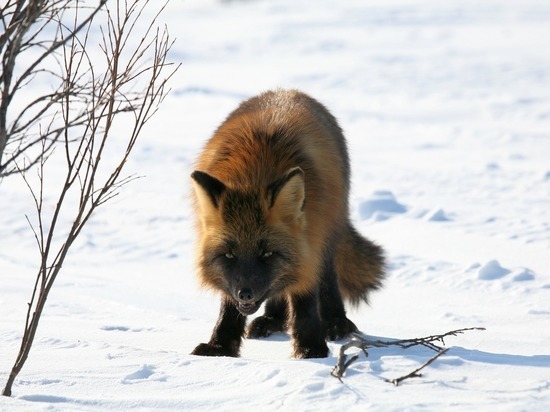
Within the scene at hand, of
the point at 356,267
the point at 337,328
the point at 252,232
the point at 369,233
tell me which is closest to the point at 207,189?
the point at 252,232

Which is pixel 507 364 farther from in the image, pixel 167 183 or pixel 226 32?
pixel 226 32

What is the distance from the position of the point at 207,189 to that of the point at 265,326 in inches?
74.9

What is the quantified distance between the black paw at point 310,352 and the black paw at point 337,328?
67 cm

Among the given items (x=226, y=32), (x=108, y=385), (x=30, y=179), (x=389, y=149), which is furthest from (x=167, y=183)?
(x=226, y=32)

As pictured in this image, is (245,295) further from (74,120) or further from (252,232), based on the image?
(74,120)

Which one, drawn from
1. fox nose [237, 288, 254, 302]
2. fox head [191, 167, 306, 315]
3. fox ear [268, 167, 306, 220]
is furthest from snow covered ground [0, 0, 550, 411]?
fox ear [268, 167, 306, 220]

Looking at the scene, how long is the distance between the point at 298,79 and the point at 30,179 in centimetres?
748

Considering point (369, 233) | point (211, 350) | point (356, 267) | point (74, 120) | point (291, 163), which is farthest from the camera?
point (369, 233)

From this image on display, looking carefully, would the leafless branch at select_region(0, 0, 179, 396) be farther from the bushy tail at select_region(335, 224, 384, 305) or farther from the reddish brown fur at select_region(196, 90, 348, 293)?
the bushy tail at select_region(335, 224, 384, 305)

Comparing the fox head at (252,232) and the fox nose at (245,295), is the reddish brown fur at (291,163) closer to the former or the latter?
the fox head at (252,232)

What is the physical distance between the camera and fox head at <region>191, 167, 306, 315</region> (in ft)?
16.8

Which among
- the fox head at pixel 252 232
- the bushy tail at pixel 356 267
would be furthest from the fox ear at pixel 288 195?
the bushy tail at pixel 356 267

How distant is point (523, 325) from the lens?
6824 millimetres

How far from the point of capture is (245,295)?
16.4 feet
